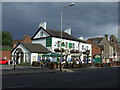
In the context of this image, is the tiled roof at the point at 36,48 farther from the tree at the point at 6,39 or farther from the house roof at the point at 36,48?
the tree at the point at 6,39

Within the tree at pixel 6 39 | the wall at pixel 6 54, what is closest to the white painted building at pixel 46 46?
the wall at pixel 6 54

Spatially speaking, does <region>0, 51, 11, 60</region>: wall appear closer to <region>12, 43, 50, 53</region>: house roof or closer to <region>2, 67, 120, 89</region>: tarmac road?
<region>12, 43, 50, 53</region>: house roof

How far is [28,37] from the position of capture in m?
60.9

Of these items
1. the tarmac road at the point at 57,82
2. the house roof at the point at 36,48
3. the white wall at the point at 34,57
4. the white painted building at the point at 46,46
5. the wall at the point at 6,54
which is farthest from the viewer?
the wall at the point at 6,54

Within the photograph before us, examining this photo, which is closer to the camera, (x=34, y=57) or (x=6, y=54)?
(x=34, y=57)

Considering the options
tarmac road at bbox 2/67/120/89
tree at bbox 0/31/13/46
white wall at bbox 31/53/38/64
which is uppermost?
tree at bbox 0/31/13/46

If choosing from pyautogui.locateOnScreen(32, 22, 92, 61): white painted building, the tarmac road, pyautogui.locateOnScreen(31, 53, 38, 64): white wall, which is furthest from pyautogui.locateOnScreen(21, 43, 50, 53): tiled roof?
the tarmac road

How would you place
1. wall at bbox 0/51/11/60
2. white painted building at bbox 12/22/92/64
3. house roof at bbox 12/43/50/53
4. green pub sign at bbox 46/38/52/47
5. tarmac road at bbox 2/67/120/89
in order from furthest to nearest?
wall at bbox 0/51/11/60 → green pub sign at bbox 46/38/52/47 → white painted building at bbox 12/22/92/64 → house roof at bbox 12/43/50/53 → tarmac road at bbox 2/67/120/89

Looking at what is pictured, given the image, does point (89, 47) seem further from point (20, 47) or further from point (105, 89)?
point (105, 89)

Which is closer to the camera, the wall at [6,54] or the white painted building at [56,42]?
the white painted building at [56,42]

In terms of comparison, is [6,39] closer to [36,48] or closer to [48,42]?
[48,42]

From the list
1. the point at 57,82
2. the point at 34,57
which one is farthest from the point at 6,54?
the point at 57,82

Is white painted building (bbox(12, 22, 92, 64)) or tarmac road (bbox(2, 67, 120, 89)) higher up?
white painted building (bbox(12, 22, 92, 64))

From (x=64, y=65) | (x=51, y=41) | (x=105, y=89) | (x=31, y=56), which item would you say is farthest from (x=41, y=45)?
(x=105, y=89)
